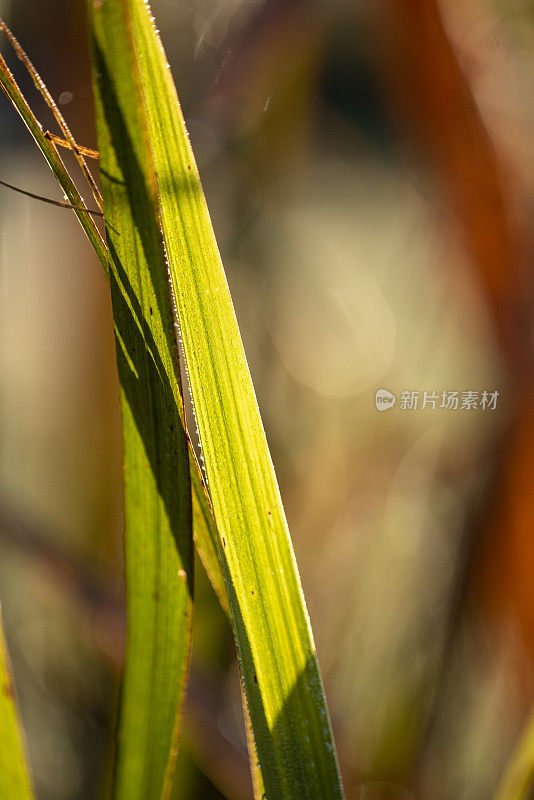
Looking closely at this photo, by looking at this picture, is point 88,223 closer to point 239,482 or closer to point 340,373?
point 239,482

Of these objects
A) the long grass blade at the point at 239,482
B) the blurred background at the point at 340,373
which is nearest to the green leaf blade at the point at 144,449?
the long grass blade at the point at 239,482

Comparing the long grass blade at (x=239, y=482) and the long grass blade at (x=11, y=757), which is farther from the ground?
the long grass blade at (x=239, y=482)

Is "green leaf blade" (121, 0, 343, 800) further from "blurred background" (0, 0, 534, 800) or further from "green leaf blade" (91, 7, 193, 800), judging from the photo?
"blurred background" (0, 0, 534, 800)

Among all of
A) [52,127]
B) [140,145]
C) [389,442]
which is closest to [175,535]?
[140,145]

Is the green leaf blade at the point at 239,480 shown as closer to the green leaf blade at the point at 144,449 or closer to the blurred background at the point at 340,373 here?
the green leaf blade at the point at 144,449

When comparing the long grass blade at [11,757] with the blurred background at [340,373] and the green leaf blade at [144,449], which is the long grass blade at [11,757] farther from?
the blurred background at [340,373]

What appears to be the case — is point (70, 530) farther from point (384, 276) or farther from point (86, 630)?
point (384, 276)

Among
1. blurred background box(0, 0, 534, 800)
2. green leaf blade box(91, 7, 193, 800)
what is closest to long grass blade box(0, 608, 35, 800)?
green leaf blade box(91, 7, 193, 800)

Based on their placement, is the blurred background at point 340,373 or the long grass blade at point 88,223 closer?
the long grass blade at point 88,223
